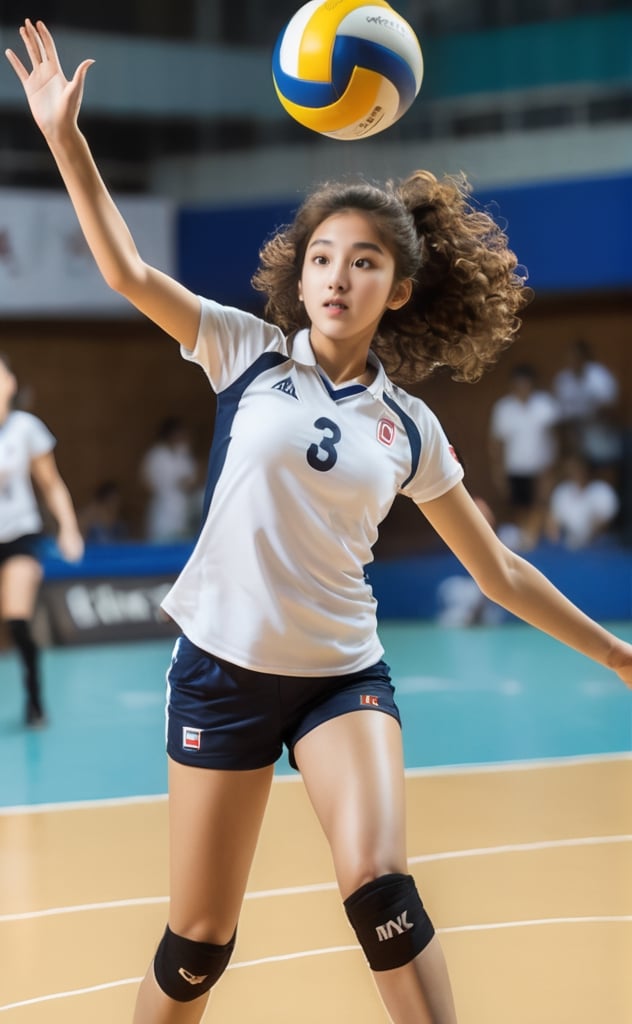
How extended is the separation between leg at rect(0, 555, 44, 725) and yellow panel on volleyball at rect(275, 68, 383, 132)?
13.8 feet

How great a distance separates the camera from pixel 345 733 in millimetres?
2506

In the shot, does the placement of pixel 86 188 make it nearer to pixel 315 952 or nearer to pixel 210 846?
pixel 210 846

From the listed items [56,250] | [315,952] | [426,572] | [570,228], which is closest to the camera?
[315,952]

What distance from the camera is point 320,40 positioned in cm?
306

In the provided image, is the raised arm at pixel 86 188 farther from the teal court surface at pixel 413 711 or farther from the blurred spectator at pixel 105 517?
the blurred spectator at pixel 105 517

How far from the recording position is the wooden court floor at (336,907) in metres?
3.38

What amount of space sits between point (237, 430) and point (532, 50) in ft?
38.6

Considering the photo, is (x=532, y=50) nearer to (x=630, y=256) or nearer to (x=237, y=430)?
(x=630, y=256)

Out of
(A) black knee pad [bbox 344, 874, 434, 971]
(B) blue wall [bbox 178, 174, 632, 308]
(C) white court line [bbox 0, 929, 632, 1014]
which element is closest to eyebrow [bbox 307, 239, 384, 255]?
(A) black knee pad [bbox 344, 874, 434, 971]

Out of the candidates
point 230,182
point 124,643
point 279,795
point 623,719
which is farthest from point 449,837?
point 230,182

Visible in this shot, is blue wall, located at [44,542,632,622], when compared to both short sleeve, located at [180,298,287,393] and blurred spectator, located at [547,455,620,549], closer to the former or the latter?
blurred spectator, located at [547,455,620,549]

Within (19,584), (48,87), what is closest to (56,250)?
(19,584)

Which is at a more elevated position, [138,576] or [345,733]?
[345,733]

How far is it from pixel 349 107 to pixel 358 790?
154 centimetres
